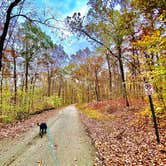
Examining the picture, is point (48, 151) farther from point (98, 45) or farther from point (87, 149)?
point (98, 45)

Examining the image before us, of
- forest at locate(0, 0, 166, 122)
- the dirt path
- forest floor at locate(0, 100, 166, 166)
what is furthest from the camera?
forest at locate(0, 0, 166, 122)

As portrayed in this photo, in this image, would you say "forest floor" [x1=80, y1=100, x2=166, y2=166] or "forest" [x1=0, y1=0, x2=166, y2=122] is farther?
"forest" [x1=0, y1=0, x2=166, y2=122]

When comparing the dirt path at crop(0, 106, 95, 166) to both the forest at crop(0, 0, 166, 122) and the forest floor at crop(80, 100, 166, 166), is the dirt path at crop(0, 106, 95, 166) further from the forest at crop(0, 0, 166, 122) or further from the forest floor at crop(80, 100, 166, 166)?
the forest at crop(0, 0, 166, 122)

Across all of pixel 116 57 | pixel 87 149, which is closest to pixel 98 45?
pixel 116 57

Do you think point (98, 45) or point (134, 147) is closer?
point (134, 147)

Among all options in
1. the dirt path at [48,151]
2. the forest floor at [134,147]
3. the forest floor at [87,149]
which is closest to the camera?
the forest floor at [134,147]

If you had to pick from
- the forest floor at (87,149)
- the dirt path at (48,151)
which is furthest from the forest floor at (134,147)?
the dirt path at (48,151)

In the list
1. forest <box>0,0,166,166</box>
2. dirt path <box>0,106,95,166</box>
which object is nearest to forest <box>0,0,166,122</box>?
forest <box>0,0,166,166</box>

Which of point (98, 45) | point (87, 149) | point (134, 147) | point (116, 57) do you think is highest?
point (98, 45)

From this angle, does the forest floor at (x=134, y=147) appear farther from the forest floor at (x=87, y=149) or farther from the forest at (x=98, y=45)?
the forest at (x=98, y=45)

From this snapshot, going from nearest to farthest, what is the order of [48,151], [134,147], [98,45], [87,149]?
[134,147] < [48,151] < [87,149] < [98,45]

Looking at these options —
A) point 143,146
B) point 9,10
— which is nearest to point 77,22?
point 9,10

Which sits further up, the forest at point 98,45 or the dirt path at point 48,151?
the forest at point 98,45

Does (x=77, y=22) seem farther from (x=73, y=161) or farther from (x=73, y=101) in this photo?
(x=73, y=101)
